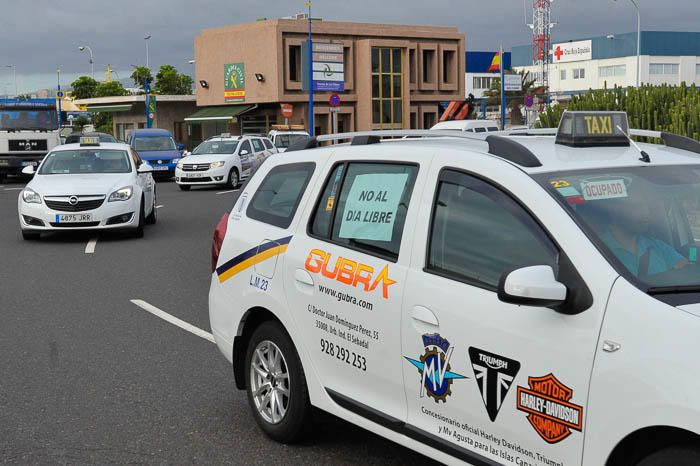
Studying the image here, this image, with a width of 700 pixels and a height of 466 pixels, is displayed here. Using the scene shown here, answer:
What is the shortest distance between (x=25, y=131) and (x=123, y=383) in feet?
104

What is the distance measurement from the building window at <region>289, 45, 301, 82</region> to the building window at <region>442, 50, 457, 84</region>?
12.8 metres

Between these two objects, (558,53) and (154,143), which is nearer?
(154,143)

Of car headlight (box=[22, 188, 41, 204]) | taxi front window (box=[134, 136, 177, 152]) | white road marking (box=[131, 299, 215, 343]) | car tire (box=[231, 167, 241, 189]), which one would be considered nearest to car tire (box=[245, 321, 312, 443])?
white road marking (box=[131, 299, 215, 343])

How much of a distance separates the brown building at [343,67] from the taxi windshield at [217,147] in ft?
106

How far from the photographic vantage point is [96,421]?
6.18 m

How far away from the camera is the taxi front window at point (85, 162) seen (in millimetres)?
17672

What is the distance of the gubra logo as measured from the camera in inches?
184

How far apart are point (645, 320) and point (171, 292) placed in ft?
27.7

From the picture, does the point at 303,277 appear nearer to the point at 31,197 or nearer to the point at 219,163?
the point at 31,197

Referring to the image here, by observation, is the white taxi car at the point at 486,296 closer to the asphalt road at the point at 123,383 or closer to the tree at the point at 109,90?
the asphalt road at the point at 123,383

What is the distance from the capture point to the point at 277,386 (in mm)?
5602

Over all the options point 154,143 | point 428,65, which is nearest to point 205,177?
point 154,143

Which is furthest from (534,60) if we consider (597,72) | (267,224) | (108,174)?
(267,224)

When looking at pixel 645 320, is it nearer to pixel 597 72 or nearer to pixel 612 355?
pixel 612 355
